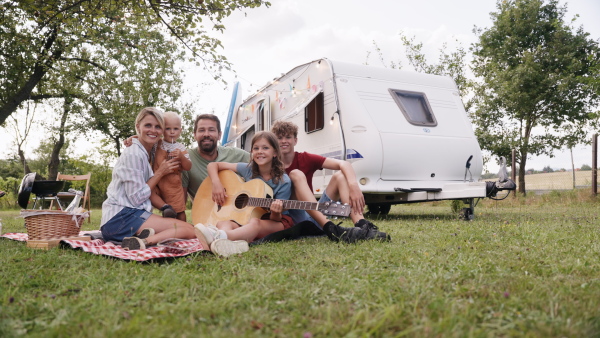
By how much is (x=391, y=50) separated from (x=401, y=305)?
2015cm

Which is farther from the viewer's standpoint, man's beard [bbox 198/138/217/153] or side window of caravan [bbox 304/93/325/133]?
side window of caravan [bbox 304/93/325/133]

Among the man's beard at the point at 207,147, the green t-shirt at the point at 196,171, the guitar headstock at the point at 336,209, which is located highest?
the man's beard at the point at 207,147

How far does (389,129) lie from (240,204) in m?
2.95

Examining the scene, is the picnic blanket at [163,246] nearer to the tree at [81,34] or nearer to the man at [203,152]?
the man at [203,152]

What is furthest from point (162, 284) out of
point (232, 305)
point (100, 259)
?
point (100, 259)

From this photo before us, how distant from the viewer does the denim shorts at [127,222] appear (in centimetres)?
374

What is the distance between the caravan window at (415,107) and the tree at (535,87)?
11.5 metres

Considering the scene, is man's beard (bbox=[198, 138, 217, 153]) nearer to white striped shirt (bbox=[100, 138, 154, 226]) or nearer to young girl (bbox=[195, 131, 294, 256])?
young girl (bbox=[195, 131, 294, 256])

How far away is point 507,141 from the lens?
690 inches

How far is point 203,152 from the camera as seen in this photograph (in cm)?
493

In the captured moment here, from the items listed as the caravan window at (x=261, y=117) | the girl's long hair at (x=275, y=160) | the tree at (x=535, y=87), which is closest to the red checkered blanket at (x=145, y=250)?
the girl's long hair at (x=275, y=160)

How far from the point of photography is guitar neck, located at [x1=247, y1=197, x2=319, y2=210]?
12.7ft

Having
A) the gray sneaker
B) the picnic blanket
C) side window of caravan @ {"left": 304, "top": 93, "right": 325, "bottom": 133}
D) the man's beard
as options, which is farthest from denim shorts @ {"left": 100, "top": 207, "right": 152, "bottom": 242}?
side window of caravan @ {"left": 304, "top": 93, "right": 325, "bottom": 133}

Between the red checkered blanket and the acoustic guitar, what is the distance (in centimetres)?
51
